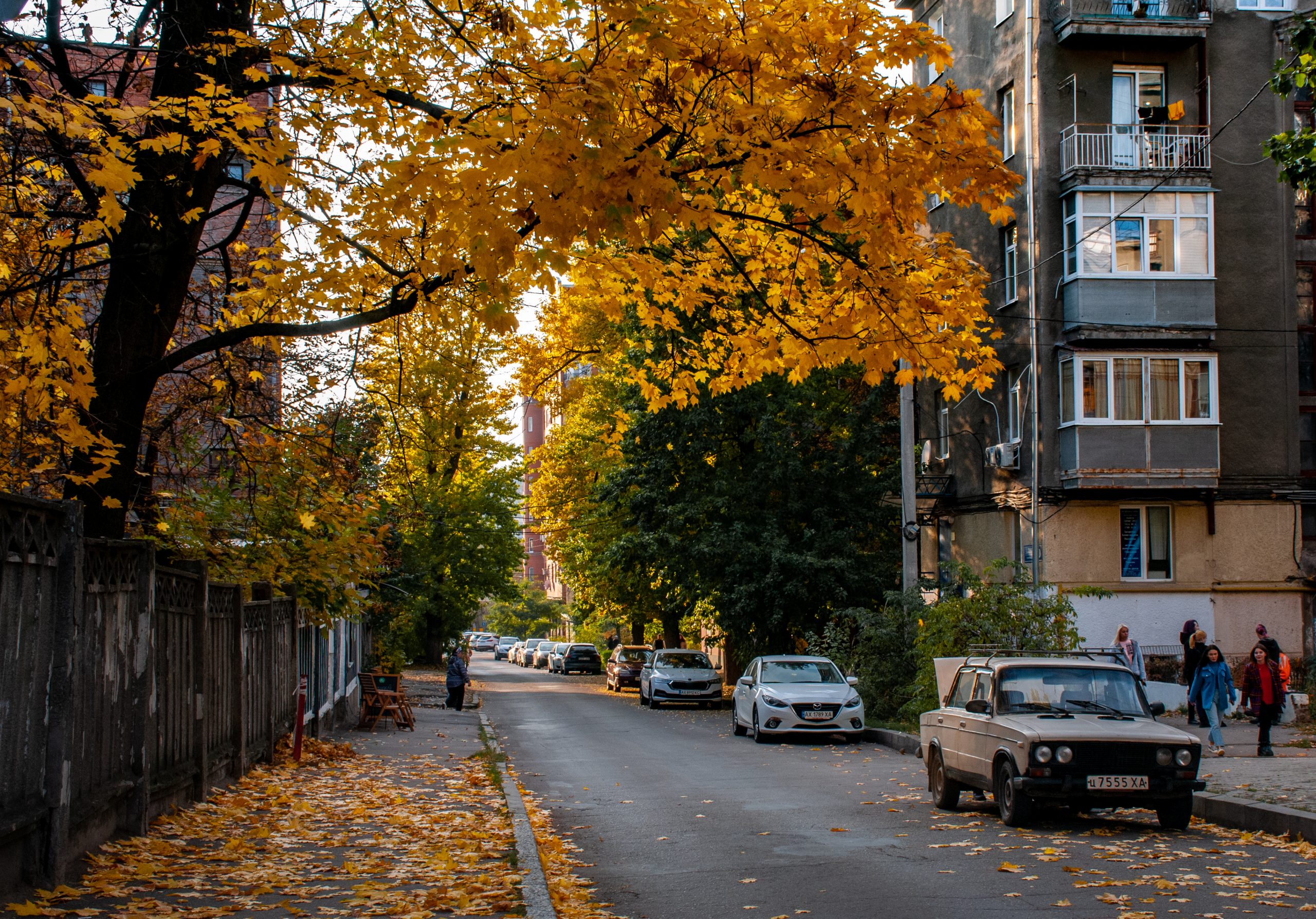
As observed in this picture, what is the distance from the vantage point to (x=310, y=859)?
886 centimetres

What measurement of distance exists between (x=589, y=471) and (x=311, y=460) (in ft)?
92.5

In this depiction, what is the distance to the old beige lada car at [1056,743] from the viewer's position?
1054 centimetres

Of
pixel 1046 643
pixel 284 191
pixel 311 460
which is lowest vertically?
pixel 1046 643

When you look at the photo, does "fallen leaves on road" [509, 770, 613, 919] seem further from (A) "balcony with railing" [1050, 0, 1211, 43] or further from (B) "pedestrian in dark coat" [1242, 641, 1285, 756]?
(A) "balcony with railing" [1050, 0, 1211, 43]

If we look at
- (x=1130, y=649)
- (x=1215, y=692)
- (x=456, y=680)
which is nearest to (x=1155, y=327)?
(x=1130, y=649)

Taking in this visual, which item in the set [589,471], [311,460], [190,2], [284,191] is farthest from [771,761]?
[589,471]

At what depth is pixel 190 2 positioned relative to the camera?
10.4 m

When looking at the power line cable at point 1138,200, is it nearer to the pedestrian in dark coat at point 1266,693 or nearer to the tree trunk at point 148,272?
the pedestrian in dark coat at point 1266,693

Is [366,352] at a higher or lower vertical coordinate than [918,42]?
lower

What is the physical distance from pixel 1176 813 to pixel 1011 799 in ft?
4.60

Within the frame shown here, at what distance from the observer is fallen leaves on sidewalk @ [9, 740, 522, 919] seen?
23.5ft

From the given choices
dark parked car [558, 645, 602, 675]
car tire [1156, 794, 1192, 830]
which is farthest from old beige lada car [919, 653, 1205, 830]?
dark parked car [558, 645, 602, 675]

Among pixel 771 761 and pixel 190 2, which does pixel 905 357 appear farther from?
pixel 771 761

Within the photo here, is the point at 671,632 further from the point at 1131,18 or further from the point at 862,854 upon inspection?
the point at 862,854
